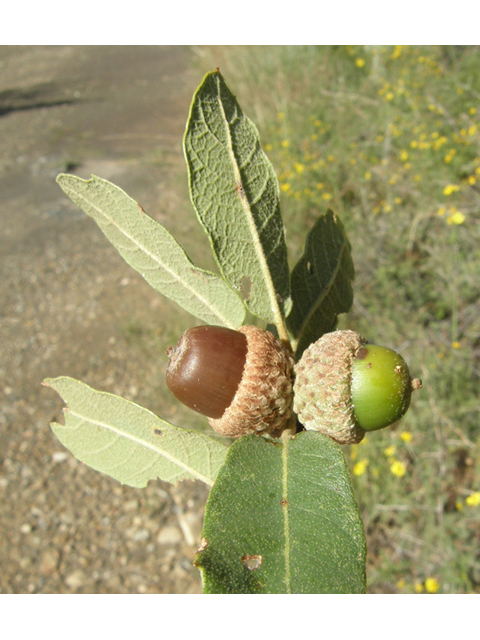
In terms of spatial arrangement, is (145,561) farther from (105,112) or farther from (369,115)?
(105,112)

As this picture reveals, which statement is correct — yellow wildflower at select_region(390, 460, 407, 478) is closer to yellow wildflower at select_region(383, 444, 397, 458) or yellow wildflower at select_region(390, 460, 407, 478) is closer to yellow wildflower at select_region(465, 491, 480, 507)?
yellow wildflower at select_region(383, 444, 397, 458)

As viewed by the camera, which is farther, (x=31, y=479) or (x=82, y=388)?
(x=31, y=479)

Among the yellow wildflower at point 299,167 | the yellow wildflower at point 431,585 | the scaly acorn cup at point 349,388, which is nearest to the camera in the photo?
the scaly acorn cup at point 349,388

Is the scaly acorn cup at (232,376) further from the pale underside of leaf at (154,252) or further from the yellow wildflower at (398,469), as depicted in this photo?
the yellow wildflower at (398,469)

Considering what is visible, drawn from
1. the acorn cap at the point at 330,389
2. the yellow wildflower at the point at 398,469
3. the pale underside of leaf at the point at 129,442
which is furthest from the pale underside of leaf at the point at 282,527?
the yellow wildflower at the point at 398,469

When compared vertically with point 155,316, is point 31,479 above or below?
below

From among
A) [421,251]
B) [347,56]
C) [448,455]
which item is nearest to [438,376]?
[448,455]

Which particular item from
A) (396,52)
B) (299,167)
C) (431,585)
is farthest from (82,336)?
(396,52)
